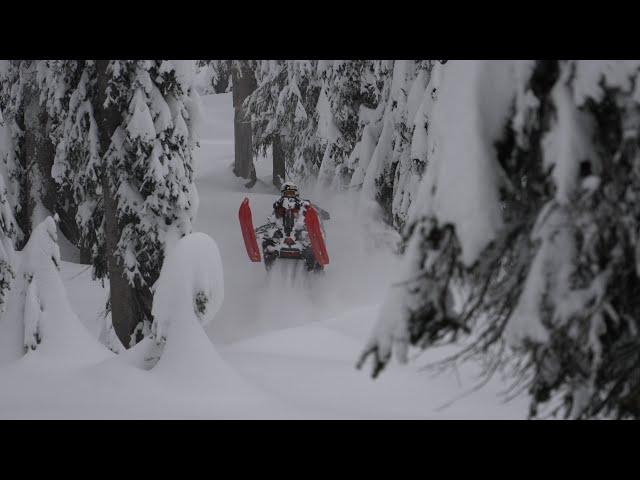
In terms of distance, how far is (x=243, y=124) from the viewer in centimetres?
2166

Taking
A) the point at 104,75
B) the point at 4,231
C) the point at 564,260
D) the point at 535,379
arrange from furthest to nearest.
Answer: the point at 4,231
the point at 104,75
the point at 535,379
the point at 564,260

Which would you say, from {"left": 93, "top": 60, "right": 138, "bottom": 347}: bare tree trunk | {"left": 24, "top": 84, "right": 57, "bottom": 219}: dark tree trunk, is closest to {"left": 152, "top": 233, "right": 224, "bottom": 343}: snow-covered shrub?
{"left": 93, "top": 60, "right": 138, "bottom": 347}: bare tree trunk

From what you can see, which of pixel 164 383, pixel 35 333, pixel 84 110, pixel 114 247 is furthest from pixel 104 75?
pixel 164 383

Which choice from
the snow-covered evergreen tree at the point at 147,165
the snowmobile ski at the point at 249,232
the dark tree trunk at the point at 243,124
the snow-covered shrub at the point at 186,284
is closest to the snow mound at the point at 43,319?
the snow-covered shrub at the point at 186,284

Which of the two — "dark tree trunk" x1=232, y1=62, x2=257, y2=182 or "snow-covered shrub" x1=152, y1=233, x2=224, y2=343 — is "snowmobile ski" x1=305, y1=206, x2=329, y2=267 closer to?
"dark tree trunk" x1=232, y1=62, x2=257, y2=182

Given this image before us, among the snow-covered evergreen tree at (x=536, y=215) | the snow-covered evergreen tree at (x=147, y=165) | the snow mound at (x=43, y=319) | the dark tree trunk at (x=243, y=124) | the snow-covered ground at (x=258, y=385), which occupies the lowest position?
the snow-covered ground at (x=258, y=385)

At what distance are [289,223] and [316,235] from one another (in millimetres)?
631

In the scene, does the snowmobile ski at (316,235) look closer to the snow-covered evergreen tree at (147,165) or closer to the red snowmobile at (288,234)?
the red snowmobile at (288,234)

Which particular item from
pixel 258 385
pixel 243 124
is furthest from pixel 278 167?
pixel 258 385

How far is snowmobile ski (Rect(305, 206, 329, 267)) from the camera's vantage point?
13.8m

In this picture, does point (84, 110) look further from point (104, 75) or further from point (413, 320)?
point (413, 320)

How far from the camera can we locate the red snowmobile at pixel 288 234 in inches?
553
